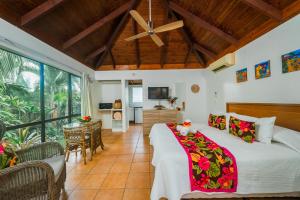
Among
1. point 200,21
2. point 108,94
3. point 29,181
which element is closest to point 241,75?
point 200,21

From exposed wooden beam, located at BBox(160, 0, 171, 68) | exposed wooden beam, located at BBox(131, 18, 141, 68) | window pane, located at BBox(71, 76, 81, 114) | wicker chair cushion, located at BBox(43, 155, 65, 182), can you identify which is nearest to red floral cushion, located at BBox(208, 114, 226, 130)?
exposed wooden beam, located at BBox(160, 0, 171, 68)

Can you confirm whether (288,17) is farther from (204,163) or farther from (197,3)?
(204,163)

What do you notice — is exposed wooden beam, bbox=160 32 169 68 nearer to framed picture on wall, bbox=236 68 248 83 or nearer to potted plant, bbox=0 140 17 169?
framed picture on wall, bbox=236 68 248 83

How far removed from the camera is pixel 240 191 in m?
1.73

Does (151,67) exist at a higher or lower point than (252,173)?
higher

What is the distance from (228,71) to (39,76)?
4586 mm

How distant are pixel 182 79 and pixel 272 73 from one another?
349cm

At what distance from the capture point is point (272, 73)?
273 cm

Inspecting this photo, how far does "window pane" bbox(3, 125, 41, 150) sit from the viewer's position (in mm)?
2645

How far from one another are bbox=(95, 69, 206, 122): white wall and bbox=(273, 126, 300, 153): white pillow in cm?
379

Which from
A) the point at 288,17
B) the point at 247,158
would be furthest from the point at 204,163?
the point at 288,17

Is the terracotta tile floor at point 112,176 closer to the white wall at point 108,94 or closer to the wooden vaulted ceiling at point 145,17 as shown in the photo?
the wooden vaulted ceiling at point 145,17

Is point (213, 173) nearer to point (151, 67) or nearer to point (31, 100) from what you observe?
point (31, 100)

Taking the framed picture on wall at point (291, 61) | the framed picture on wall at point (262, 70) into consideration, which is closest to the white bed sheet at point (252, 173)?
the framed picture on wall at point (291, 61)
